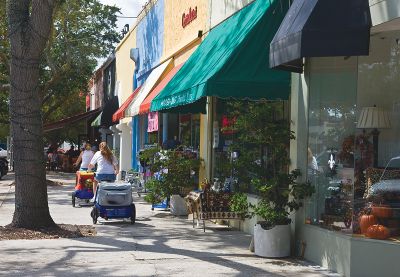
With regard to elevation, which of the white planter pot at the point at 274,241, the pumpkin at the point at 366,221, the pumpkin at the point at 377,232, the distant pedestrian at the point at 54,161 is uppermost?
the distant pedestrian at the point at 54,161

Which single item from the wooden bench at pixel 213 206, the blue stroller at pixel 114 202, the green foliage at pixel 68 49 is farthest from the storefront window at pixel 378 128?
the green foliage at pixel 68 49

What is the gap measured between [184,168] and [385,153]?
6474mm

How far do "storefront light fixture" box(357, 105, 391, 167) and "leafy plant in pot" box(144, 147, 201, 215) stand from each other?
6264 millimetres

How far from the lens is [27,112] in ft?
34.7

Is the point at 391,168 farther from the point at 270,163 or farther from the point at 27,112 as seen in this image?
the point at 27,112

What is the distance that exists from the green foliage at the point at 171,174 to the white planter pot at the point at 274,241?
16.9 feet

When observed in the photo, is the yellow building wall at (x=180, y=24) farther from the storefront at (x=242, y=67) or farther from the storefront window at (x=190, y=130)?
the storefront at (x=242, y=67)

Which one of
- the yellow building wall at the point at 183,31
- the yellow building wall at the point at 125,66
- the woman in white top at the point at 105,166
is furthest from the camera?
the yellow building wall at the point at 125,66

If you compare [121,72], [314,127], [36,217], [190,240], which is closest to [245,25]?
[314,127]

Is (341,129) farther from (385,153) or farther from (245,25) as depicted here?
(245,25)

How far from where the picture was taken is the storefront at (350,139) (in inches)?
276

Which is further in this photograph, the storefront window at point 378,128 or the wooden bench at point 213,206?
the wooden bench at point 213,206

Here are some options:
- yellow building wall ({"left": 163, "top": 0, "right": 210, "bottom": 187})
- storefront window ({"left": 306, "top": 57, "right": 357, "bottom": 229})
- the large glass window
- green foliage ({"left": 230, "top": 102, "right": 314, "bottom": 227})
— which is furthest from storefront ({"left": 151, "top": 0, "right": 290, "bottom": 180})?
yellow building wall ({"left": 163, "top": 0, "right": 210, "bottom": 187})

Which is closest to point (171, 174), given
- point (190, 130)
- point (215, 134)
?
point (215, 134)
